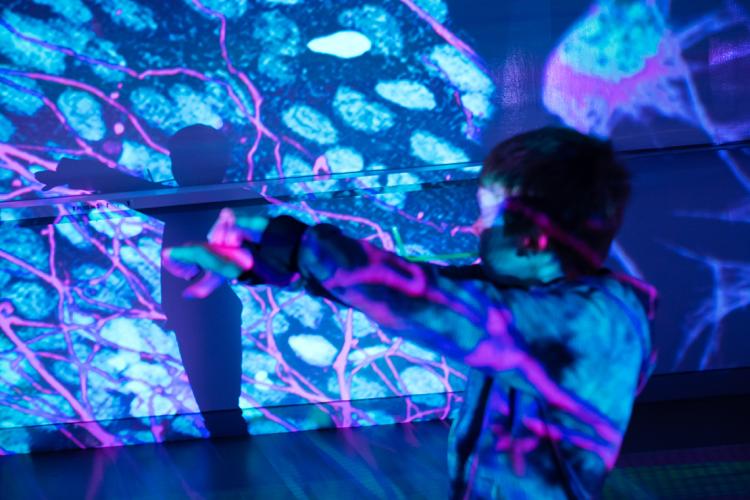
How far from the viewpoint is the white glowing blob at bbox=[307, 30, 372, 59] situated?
223cm

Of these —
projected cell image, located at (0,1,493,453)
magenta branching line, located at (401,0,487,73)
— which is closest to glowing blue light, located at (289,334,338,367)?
projected cell image, located at (0,1,493,453)

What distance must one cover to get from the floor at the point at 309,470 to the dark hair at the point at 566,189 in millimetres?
1429

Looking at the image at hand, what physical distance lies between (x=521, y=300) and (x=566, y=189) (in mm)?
126

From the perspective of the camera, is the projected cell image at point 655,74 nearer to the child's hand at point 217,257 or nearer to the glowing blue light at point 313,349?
the glowing blue light at point 313,349

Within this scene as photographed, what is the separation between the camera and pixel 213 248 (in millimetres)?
483

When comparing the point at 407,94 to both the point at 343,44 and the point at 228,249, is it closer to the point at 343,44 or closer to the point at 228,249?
the point at 343,44

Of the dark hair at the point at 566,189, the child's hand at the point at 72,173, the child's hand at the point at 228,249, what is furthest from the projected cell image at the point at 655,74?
the child's hand at the point at 228,249

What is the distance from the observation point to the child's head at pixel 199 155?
225 cm

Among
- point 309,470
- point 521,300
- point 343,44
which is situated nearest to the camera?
point 521,300

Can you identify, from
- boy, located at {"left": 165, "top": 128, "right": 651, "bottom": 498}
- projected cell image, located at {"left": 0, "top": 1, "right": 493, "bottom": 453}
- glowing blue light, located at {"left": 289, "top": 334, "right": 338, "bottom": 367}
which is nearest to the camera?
boy, located at {"left": 165, "top": 128, "right": 651, "bottom": 498}

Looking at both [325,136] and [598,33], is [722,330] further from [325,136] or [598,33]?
[325,136]

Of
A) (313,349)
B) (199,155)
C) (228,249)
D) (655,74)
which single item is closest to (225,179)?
(199,155)

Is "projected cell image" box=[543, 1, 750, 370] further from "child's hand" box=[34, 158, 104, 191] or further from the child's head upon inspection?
"child's hand" box=[34, 158, 104, 191]

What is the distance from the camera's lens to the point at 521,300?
457 millimetres
